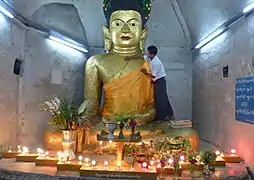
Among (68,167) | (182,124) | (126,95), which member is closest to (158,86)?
(126,95)

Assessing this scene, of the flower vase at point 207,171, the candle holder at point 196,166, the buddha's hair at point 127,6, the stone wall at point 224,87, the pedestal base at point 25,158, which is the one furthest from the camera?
the buddha's hair at point 127,6

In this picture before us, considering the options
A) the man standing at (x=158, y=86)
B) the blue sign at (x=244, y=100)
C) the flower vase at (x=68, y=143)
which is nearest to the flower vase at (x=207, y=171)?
the blue sign at (x=244, y=100)

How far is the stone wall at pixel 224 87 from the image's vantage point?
10.7 ft

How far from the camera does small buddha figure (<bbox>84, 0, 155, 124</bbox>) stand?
167 inches

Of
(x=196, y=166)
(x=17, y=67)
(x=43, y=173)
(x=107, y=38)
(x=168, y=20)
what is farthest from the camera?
(x=168, y=20)

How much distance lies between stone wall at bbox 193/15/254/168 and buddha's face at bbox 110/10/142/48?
1.08 metres

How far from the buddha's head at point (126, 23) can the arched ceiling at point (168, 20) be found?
0.74 metres

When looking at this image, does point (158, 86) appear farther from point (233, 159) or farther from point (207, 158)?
point (207, 158)

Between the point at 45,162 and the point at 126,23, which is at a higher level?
the point at 126,23

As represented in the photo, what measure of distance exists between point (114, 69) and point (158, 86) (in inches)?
24.8

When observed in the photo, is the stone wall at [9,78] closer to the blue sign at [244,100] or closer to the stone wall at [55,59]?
the stone wall at [55,59]

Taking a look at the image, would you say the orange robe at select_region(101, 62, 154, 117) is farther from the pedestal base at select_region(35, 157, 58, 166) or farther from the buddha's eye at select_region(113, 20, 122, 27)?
the pedestal base at select_region(35, 157, 58, 166)

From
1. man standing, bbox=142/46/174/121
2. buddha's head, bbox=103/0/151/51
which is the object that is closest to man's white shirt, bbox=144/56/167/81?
man standing, bbox=142/46/174/121

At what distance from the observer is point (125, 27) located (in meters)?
4.24
